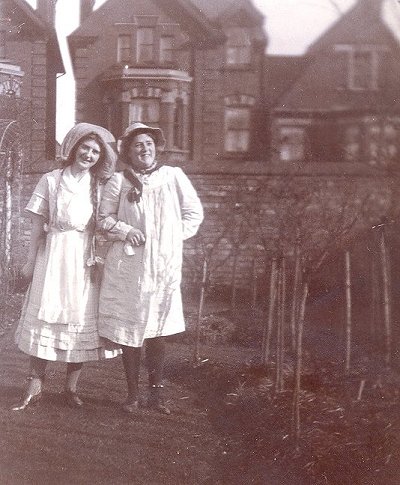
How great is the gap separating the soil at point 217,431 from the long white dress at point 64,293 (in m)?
0.11

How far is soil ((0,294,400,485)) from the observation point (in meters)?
1.67

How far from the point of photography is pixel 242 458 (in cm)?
172

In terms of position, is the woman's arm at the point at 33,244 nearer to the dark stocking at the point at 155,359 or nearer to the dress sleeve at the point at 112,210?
the dress sleeve at the point at 112,210

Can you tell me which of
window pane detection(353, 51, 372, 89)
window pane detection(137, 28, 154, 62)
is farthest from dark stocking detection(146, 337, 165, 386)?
window pane detection(353, 51, 372, 89)

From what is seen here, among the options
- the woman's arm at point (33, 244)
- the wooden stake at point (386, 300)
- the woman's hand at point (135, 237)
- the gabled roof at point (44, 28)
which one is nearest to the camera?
the wooden stake at point (386, 300)

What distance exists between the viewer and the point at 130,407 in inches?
74.2

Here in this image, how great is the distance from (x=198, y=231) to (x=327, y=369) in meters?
0.51

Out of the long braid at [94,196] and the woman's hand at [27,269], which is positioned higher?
the long braid at [94,196]

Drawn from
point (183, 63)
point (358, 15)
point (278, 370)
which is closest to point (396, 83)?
point (358, 15)

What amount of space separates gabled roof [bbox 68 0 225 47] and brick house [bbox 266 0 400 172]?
0.56 ft

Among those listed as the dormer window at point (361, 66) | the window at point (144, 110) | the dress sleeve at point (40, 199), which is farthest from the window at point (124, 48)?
the dormer window at point (361, 66)

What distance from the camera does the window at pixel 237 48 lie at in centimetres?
169

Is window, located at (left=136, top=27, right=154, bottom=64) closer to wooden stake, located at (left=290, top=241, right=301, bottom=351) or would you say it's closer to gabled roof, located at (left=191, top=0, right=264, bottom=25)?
gabled roof, located at (left=191, top=0, right=264, bottom=25)

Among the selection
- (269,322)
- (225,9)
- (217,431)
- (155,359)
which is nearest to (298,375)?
(269,322)
